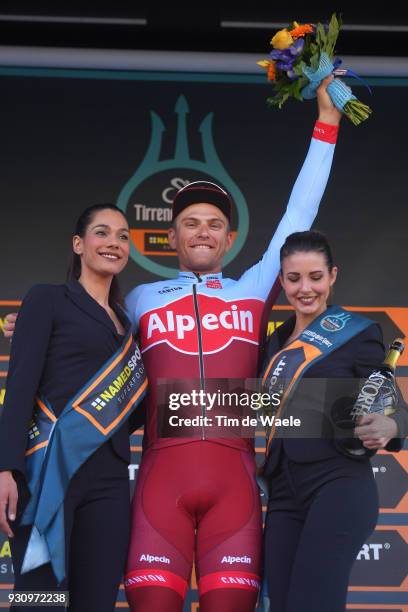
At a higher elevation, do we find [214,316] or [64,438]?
[214,316]

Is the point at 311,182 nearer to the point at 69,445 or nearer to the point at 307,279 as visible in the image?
the point at 307,279

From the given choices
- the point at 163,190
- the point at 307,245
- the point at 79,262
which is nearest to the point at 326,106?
the point at 307,245

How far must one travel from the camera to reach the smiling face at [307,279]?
261 centimetres

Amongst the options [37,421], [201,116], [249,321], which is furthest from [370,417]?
[201,116]

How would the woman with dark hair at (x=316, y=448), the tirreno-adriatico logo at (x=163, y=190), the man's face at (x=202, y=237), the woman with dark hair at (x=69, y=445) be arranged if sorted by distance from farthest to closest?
the tirreno-adriatico logo at (x=163, y=190) < the man's face at (x=202, y=237) < the woman with dark hair at (x=69, y=445) < the woman with dark hair at (x=316, y=448)

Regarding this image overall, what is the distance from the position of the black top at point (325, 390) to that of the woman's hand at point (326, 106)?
2.18 ft

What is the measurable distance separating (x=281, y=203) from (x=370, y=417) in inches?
70.7

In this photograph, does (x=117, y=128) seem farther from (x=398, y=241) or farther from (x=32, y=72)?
(x=398, y=241)

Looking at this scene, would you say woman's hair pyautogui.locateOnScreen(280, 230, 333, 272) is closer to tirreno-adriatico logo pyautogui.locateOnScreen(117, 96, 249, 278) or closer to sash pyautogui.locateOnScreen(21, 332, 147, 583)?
sash pyautogui.locateOnScreen(21, 332, 147, 583)

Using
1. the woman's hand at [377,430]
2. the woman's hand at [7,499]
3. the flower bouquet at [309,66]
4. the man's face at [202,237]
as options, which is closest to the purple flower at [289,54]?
the flower bouquet at [309,66]

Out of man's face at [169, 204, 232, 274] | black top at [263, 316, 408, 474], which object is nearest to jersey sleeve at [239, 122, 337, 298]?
man's face at [169, 204, 232, 274]

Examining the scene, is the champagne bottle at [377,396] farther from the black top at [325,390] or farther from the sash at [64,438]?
the sash at [64,438]

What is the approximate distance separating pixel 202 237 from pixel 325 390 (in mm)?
712

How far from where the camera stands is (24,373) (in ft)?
8.32
